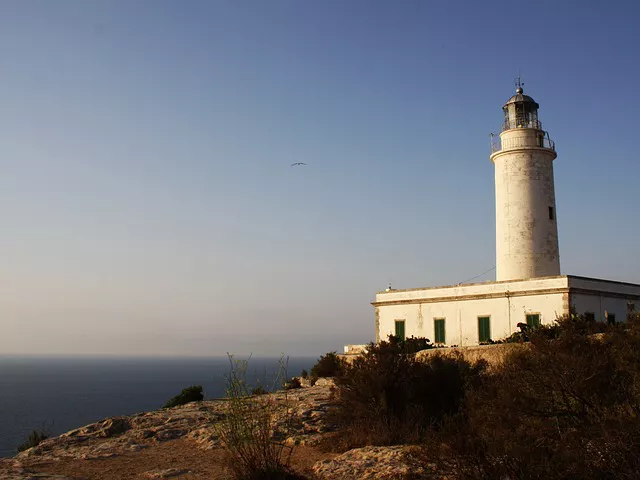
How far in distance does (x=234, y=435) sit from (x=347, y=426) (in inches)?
193

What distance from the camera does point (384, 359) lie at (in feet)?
47.7

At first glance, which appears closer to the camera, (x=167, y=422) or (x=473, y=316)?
(x=167, y=422)

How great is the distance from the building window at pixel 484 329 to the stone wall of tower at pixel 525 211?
95.2 inches

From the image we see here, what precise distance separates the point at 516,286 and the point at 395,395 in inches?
473

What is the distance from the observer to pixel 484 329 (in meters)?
24.7

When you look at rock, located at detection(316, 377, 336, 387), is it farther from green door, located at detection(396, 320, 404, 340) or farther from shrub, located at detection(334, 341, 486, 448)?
green door, located at detection(396, 320, 404, 340)

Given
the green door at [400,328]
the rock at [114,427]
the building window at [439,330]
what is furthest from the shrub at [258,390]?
the green door at [400,328]

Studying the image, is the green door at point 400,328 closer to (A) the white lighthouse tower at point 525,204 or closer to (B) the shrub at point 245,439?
(A) the white lighthouse tower at point 525,204

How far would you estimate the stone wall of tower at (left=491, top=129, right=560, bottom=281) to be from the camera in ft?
85.0

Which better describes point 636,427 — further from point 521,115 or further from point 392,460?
point 521,115

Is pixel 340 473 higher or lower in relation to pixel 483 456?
lower

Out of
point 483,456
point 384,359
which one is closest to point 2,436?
point 384,359

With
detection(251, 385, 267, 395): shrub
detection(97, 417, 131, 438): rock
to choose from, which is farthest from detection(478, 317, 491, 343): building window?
detection(251, 385, 267, 395): shrub

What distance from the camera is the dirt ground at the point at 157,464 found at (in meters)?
10.2
